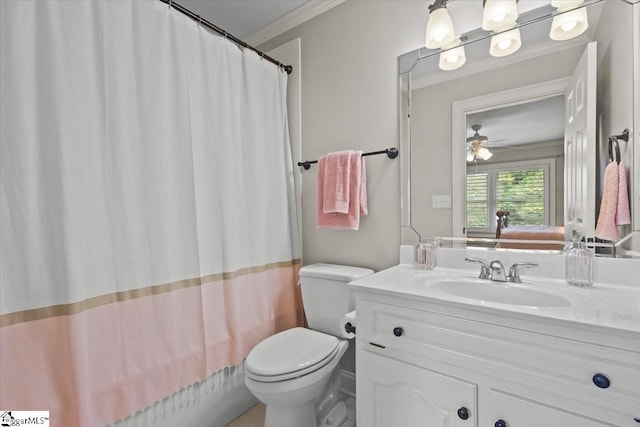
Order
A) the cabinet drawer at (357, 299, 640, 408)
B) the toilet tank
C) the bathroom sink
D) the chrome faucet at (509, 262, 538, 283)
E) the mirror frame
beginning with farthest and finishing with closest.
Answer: the toilet tank → the mirror frame → the chrome faucet at (509, 262, 538, 283) → the bathroom sink → the cabinet drawer at (357, 299, 640, 408)

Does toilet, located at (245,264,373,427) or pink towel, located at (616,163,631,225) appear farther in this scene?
toilet, located at (245,264,373,427)

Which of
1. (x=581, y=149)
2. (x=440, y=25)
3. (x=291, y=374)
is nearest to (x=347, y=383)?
(x=291, y=374)

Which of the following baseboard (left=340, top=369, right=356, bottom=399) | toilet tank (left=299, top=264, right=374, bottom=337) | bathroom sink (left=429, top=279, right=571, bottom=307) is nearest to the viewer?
bathroom sink (left=429, top=279, right=571, bottom=307)

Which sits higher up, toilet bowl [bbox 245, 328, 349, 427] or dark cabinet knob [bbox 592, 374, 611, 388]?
dark cabinet knob [bbox 592, 374, 611, 388]

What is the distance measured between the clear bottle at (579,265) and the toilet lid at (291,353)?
101cm

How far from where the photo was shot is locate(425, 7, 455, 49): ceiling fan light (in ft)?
4.52

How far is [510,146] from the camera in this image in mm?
1310

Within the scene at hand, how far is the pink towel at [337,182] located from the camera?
5.49ft

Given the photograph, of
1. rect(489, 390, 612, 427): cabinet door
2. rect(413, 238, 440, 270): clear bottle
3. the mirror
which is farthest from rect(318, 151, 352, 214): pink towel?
rect(489, 390, 612, 427): cabinet door

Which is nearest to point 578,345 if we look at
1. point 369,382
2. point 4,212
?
point 369,382

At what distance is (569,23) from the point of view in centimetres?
118

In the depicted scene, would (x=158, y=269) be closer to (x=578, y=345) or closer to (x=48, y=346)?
(x=48, y=346)

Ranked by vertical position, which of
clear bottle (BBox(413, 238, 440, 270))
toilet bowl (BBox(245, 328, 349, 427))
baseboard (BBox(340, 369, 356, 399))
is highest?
clear bottle (BBox(413, 238, 440, 270))

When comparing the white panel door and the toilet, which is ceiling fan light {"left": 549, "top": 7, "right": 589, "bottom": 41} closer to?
the white panel door
